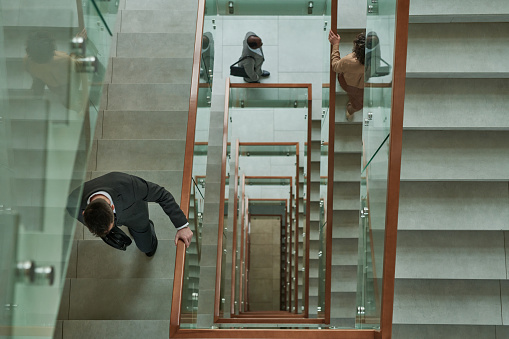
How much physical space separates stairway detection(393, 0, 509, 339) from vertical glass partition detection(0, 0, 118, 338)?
6.62 ft

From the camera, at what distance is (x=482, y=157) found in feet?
11.2

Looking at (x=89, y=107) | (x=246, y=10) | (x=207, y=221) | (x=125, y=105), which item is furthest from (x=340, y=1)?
(x=89, y=107)

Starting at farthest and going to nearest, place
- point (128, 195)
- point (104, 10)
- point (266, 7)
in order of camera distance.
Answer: point (266, 7)
point (128, 195)
point (104, 10)

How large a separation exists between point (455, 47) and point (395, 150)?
1.01 m

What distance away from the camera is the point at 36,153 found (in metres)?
1.75

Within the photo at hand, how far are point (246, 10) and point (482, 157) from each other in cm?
395

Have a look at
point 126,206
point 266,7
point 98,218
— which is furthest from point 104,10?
point 266,7

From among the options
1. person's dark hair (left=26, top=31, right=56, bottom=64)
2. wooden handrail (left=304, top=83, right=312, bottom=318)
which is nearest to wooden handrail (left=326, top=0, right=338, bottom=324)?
wooden handrail (left=304, top=83, right=312, bottom=318)

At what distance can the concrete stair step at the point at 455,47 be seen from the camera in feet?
10.7

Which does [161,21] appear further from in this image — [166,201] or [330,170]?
[166,201]

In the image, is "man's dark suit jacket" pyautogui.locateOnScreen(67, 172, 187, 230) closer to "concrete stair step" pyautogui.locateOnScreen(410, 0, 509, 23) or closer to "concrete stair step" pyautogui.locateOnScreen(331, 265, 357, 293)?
"concrete stair step" pyautogui.locateOnScreen(410, 0, 509, 23)

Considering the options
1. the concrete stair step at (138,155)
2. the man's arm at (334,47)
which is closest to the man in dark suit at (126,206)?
the concrete stair step at (138,155)

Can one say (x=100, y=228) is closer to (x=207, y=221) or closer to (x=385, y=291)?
(x=385, y=291)

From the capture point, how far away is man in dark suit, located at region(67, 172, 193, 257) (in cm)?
315
